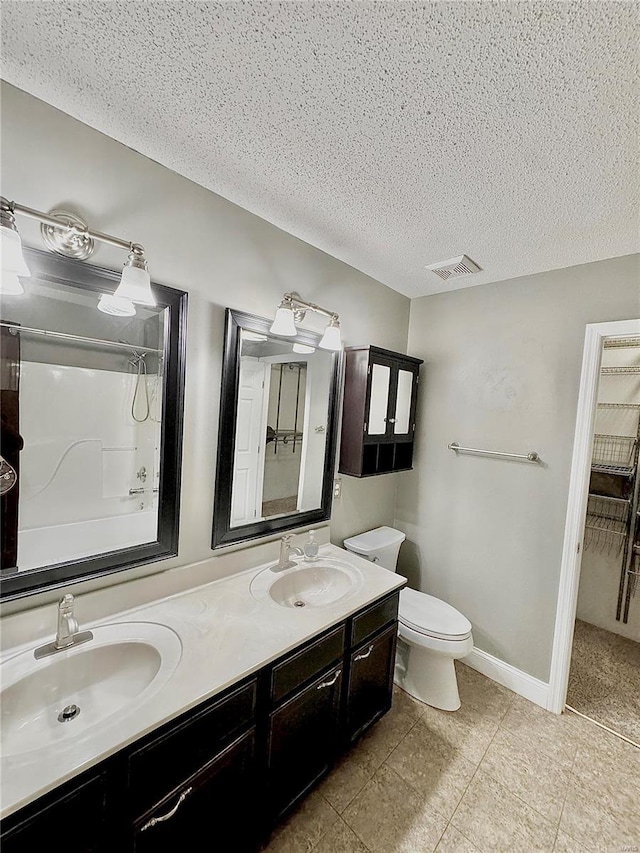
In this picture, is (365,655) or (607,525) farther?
(607,525)

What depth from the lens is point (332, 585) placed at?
183 centimetres

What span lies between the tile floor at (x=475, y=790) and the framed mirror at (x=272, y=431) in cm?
110

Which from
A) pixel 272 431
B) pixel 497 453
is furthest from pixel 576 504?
pixel 272 431

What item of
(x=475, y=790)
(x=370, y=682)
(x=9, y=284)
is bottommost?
(x=475, y=790)

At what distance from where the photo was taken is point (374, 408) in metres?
2.16

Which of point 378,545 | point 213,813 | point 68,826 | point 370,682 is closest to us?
point 68,826

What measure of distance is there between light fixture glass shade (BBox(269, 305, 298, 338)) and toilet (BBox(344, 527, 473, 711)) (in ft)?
4.48

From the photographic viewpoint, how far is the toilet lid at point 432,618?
1.91 m

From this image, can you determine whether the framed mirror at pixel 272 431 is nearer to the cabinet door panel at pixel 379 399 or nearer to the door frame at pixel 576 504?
the cabinet door panel at pixel 379 399

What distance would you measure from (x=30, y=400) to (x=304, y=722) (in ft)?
4.87

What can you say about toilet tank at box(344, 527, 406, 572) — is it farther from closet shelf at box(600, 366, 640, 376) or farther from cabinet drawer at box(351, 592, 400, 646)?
closet shelf at box(600, 366, 640, 376)

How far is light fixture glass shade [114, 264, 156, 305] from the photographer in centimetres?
114

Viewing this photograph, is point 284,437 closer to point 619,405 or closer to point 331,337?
point 331,337

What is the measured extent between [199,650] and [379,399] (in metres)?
1.55
